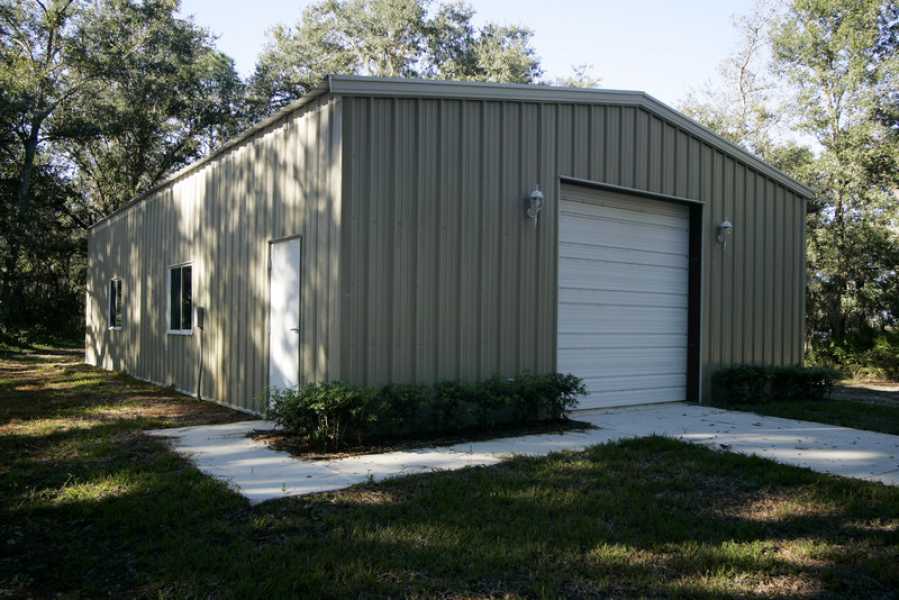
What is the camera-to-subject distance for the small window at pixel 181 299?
31.2ft

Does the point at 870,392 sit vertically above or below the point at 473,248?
below

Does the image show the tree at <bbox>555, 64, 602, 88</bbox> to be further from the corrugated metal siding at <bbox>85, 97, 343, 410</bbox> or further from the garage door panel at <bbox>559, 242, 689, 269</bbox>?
the garage door panel at <bbox>559, 242, 689, 269</bbox>

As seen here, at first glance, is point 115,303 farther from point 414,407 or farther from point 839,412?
point 839,412

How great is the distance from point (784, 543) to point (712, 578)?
74 cm

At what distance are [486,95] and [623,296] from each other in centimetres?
310

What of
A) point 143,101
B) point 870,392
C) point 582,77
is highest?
point 582,77

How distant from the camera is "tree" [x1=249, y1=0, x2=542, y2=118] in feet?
82.3

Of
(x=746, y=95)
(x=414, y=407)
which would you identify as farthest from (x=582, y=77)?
(x=414, y=407)

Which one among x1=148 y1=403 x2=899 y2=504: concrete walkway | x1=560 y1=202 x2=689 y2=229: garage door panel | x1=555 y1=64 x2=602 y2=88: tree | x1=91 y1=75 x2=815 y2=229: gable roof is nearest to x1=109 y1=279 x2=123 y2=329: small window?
x1=91 y1=75 x2=815 y2=229: gable roof

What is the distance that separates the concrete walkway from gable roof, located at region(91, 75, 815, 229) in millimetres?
3220

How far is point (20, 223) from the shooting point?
17.4 meters

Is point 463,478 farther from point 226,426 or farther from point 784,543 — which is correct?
point 226,426

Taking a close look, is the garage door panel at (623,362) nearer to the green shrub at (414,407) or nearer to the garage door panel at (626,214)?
the green shrub at (414,407)

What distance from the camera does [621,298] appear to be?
8.09 meters
